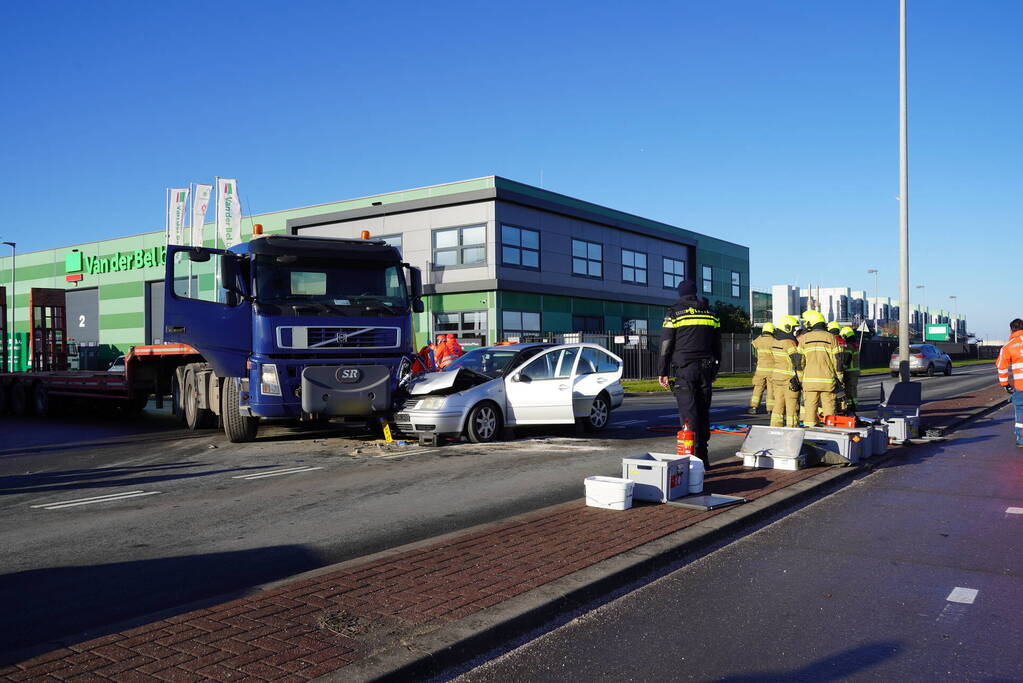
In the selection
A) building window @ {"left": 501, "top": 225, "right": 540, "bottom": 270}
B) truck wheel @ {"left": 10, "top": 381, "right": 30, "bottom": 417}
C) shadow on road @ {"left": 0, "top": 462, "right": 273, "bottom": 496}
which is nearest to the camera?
shadow on road @ {"left": 0, "top": 462, "right": 273, "bottom": 496}

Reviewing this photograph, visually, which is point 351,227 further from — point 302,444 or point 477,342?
point 302,444

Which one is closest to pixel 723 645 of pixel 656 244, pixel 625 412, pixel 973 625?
pixel 973 625

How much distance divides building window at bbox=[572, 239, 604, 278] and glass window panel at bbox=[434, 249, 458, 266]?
5.98 meters

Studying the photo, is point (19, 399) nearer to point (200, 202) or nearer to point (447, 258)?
point (200, 202)

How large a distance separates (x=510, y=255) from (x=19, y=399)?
1822cm

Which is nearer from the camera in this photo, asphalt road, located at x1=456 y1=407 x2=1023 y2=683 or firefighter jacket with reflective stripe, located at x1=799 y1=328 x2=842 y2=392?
asphalt road, located at x1=456 y1=407 x2=1023 y2=683

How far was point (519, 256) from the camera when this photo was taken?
112 ft

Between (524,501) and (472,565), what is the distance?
2.72 metres

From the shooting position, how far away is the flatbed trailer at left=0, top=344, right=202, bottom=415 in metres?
16.1

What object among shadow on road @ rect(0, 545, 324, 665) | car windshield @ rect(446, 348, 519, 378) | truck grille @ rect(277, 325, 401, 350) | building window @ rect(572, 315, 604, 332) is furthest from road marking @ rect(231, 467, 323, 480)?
building window @ rect(572, 315, 604, 332)

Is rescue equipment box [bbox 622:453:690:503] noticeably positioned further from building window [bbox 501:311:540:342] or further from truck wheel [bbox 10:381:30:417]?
building window [bbox 501:311:540:342]

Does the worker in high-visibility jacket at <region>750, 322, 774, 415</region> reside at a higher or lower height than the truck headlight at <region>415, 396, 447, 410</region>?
higher

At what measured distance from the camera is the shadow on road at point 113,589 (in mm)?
4367

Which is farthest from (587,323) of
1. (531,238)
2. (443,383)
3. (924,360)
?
(443,383)
